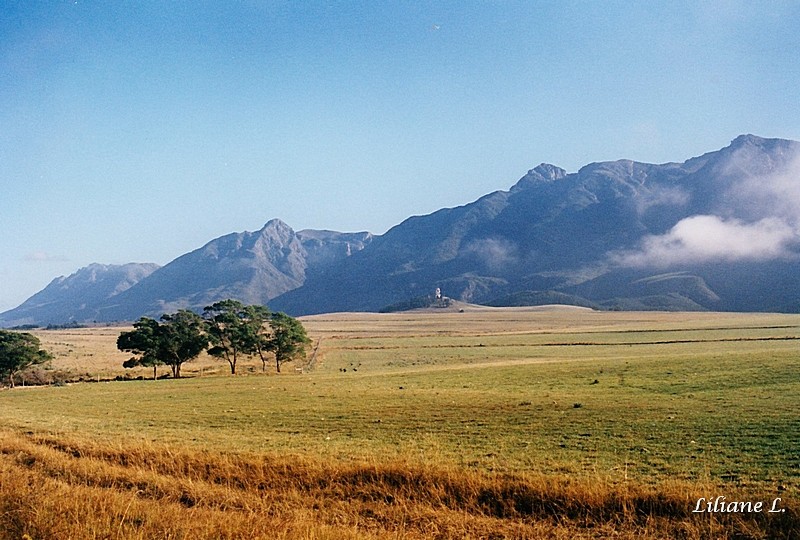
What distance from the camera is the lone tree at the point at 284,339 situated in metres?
68.8

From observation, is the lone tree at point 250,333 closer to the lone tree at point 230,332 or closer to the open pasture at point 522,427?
the lone tree at point 230,332

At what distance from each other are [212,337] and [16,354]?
20.8 metres

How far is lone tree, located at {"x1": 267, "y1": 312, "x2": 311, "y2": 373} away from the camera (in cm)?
6881

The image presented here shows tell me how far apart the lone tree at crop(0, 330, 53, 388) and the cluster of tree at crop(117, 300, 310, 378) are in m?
8.90

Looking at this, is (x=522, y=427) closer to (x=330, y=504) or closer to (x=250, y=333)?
(x=330, y=504)

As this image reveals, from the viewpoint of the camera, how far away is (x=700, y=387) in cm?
2931

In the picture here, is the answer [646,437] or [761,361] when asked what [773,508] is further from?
[761,361]

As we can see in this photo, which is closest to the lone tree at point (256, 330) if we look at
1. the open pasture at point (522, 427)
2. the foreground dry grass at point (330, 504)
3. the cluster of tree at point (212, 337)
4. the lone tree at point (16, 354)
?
the cluster of tree at point (212, 337)

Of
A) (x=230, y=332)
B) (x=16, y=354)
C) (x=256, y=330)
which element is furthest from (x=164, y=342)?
(x=16, y=354)

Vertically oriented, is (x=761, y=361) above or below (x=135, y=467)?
below

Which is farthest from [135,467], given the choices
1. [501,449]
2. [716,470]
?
[716,470]

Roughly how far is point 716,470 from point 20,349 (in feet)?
226

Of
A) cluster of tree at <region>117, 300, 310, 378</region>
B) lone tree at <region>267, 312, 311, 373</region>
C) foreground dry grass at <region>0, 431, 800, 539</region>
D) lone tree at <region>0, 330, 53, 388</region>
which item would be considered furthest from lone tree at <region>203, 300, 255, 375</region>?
foreground dry grass at <region>0, 431, 800, 539</region>

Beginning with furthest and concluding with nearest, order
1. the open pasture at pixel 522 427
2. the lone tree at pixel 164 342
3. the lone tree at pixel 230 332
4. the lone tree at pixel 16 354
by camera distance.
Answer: the lone tree at pixel 230 332, the lone tree at pixel 164 342, the lone tree at pixel 16 354, the open pasture at pixel 522 427
